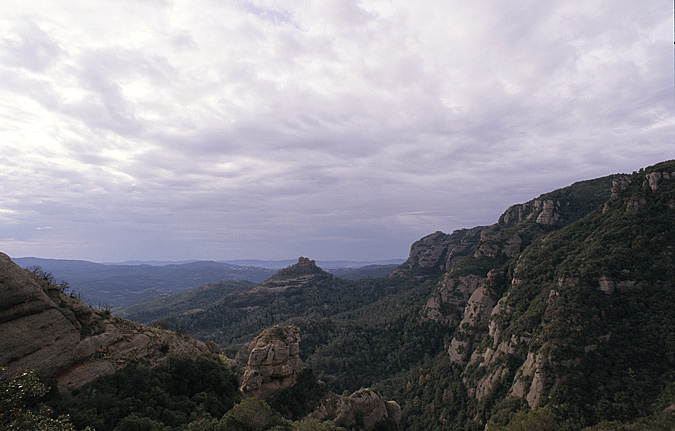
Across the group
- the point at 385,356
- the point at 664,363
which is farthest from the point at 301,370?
the point at 385,356

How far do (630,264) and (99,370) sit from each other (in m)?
79.6

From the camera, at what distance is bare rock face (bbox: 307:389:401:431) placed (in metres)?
41.1

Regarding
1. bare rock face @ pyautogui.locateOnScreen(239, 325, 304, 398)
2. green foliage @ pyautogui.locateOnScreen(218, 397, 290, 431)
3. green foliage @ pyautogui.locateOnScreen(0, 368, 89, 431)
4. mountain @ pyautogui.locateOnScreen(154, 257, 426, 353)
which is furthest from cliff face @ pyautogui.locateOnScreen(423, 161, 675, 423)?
mountain @ pyautogui.locateOnScreen(154, 257, 426, 353)

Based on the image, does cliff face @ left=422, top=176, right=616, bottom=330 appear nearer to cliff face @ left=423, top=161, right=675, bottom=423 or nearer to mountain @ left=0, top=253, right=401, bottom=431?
cliff face @ left=423, top=161, right=675, bottom=423

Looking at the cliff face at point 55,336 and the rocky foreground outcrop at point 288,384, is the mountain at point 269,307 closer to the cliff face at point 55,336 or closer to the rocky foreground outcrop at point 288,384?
the rocky foreground outcrop at point 288,384

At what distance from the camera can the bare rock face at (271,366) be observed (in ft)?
135

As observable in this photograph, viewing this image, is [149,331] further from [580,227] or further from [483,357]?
[580,227]

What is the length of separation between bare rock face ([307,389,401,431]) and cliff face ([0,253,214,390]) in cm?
2389

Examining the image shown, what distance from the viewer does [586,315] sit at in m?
48.2

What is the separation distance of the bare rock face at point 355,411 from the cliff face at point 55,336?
78.4 ft

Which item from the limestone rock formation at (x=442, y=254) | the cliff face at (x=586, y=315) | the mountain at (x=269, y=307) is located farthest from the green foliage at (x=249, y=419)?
the limestone rock formation at (x=442, y=254)

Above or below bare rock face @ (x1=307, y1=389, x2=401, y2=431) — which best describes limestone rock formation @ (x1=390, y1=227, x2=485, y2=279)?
above

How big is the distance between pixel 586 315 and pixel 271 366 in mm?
52525

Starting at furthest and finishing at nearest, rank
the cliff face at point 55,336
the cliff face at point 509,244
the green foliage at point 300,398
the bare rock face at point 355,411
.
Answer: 1. the cliff face at point 509,244
2. the bare rock face at point 355,411
3. the green foliage at point 300,398
4. the cliff face at point 55,336
